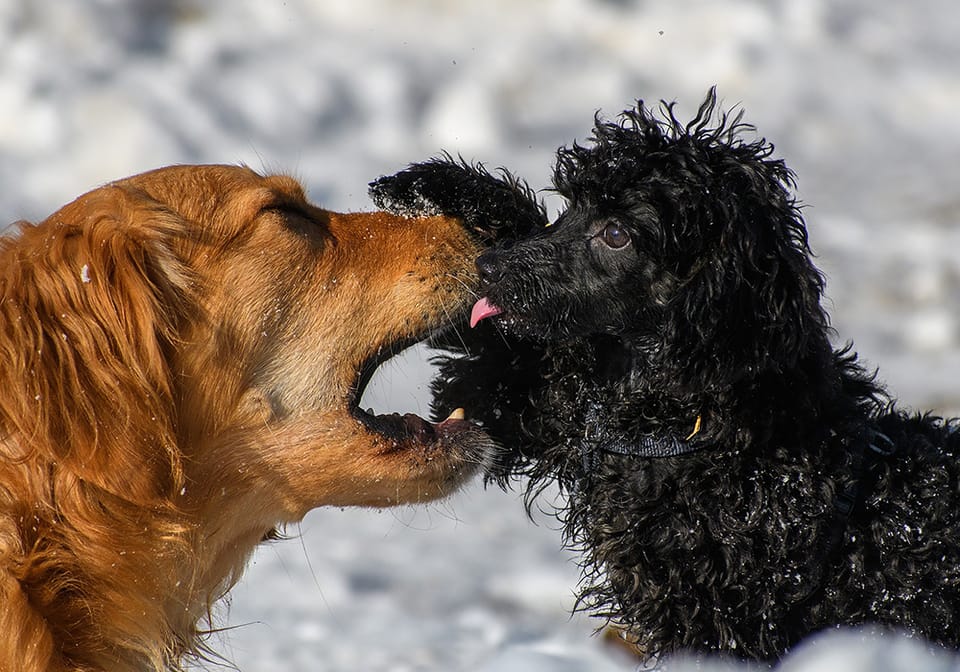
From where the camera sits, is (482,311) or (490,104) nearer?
(482,311)

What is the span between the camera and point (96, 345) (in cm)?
293

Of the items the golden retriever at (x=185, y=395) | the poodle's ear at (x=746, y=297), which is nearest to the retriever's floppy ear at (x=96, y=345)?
the golden retriever at (x=185, y=395)

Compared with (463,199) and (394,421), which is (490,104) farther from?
(394,421)

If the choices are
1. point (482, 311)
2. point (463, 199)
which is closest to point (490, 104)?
point (463, 199)

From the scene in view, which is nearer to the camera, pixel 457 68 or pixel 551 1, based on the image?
pixel 457 68

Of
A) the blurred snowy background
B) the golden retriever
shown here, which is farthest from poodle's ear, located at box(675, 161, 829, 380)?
the blurred snowy background

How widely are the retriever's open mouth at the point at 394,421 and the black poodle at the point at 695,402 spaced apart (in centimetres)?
31

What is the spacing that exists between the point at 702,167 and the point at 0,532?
2082 millimetres

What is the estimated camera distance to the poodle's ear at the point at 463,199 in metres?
3.75

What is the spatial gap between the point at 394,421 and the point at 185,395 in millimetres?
630

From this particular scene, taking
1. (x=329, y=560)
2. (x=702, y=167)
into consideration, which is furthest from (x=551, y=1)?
(x=702, y=167)

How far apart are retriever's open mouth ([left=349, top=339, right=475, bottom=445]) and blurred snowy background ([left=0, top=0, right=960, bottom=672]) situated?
198cm

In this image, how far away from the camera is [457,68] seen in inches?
361

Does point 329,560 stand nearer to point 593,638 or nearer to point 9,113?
point 593,638
